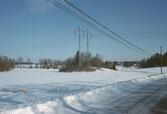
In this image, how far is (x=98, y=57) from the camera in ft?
534

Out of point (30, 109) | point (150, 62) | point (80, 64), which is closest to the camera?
point (30, 109)

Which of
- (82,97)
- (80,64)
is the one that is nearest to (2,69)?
(80,64)

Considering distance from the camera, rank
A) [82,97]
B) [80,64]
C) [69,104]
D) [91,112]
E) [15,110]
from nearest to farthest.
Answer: [15,110], [91,112], [69,104], [82,97], [80,64]

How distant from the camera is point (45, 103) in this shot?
45.0 feet

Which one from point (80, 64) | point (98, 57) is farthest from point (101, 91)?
point (98, 57)

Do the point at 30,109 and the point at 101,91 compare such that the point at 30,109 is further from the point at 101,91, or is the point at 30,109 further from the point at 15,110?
the point at 101,91

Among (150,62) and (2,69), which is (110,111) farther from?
(150,62)

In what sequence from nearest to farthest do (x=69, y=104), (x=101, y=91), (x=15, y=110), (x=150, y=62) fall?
1. (x=15, y=110)
2. (x=69, y=104)
3. (x=101, y=91)
4. (x=150, y=62)

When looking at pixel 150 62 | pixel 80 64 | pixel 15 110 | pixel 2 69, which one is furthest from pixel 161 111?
pixel 150 62

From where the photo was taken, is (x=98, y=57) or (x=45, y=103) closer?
(x=45, y=103)

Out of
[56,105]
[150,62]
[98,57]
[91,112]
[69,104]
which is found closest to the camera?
[91,112]

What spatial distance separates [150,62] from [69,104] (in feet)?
553

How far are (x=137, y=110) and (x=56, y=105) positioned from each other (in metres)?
3.42

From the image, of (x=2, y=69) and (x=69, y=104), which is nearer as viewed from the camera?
(x=69, y=104)
